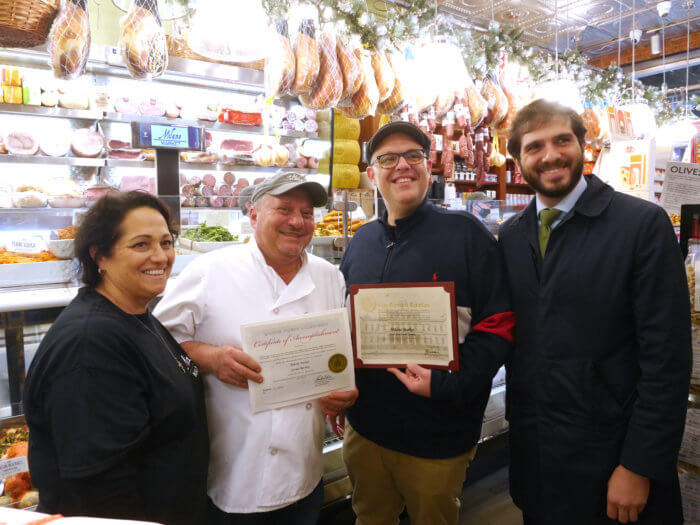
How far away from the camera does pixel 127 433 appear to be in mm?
1145

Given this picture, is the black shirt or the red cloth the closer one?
the black shirt

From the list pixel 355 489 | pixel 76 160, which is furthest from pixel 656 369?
pixel 76 160

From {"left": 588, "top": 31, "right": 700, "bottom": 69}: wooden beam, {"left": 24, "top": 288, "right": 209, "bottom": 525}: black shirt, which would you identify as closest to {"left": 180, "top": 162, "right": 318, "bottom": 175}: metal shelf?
{"left": 24, "top": 288, "right": 209, "bottom": 525}: black shirt

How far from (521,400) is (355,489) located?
0.78 meters

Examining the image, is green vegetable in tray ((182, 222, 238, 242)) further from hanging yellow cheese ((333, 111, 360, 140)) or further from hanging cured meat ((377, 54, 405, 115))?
hanging yellow cheese ((333, 111, 360, 140))

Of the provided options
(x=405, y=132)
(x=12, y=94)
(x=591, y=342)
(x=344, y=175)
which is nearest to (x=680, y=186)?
(x=591, y=342)

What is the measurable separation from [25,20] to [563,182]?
7.24ft

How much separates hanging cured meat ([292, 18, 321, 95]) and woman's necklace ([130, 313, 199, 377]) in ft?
5.96

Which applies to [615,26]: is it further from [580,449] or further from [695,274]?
[580,449]

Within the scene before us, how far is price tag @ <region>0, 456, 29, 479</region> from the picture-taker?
5.97 feet

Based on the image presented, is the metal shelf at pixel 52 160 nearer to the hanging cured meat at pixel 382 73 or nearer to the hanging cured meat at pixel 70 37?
the hanging cured meat at pixel 70 37

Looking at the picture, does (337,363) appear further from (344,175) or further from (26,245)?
(344,175)

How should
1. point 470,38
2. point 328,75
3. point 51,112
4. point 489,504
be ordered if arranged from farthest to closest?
point 51,112 → point 470,38 → point 489,504 → point 328,75

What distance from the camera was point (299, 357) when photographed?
A: 149 cm
